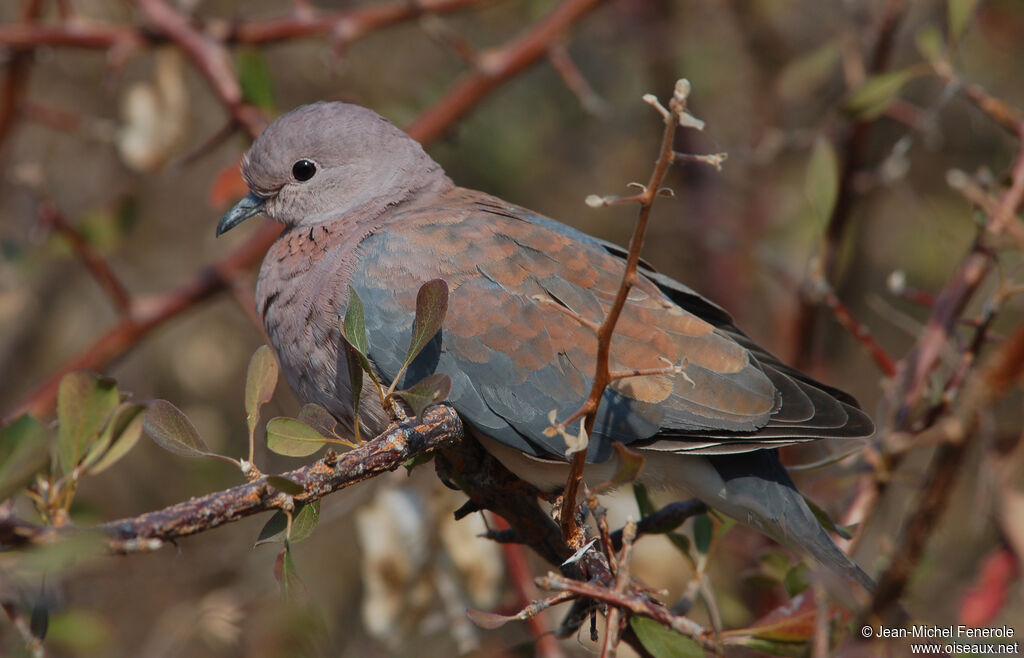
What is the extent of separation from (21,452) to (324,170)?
5.29ft

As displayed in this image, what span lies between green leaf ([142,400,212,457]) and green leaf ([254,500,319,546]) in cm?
16

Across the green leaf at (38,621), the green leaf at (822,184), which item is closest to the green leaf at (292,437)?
the green leaf at (38,621)

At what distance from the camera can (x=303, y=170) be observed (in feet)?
9.60

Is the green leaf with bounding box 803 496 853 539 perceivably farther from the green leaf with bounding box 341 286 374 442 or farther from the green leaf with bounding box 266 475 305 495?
the green leaf with bounding box 266 475 305 495

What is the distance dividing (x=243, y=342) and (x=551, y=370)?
3130 millimetres

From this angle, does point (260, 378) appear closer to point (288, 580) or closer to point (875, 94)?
point (288, 580)

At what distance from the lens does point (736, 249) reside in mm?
4754

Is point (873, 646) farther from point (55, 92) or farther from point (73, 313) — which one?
point (55, 92)

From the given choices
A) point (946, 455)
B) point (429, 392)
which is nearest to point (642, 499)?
point (429, 392)

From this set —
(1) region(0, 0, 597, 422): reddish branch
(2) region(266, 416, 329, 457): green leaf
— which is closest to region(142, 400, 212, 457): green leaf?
(2) region(266, 416, 329, 457): green leaf

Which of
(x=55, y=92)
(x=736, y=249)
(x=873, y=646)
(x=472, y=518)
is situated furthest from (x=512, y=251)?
(x=55, y=92)

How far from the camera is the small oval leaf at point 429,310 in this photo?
5.49ft

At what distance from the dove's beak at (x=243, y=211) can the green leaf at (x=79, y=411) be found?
49.5 inches

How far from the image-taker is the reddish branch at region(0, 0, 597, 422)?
122 inches
